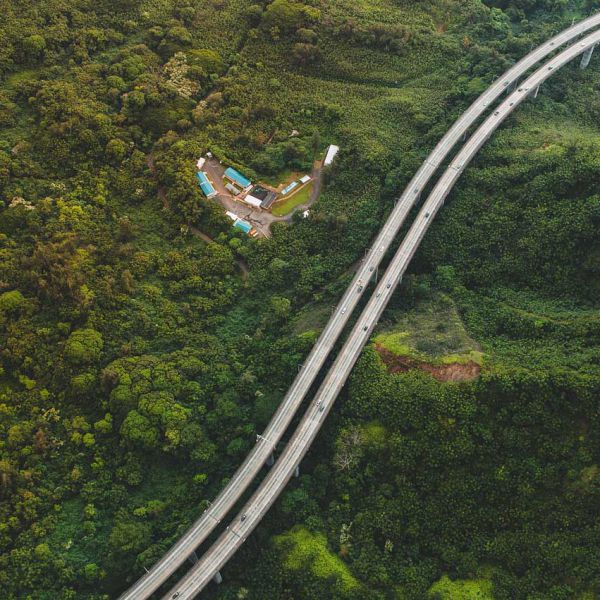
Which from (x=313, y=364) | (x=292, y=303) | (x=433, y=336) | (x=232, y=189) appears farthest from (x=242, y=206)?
(x=433, y=336)

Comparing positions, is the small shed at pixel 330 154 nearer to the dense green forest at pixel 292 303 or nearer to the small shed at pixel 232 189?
the dense green forest at pixel 292 303

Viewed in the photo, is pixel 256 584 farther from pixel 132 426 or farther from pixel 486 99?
pixel 486 99

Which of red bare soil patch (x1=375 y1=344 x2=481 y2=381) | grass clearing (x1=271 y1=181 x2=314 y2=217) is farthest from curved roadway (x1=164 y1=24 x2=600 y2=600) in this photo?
grass clearing (x1=271 y1=181 x2=314 y2=217)

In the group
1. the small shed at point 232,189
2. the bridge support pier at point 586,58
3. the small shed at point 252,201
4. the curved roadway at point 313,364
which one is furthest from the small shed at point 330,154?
the bridge support pier at point 586,58

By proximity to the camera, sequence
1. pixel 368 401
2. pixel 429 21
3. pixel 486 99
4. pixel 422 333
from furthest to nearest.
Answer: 1. pixel 429 21
2. pixel 486 99
3. pixel 422 333
4. pixel 368 401

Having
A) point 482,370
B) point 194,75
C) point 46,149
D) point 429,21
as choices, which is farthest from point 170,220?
point 429,21
